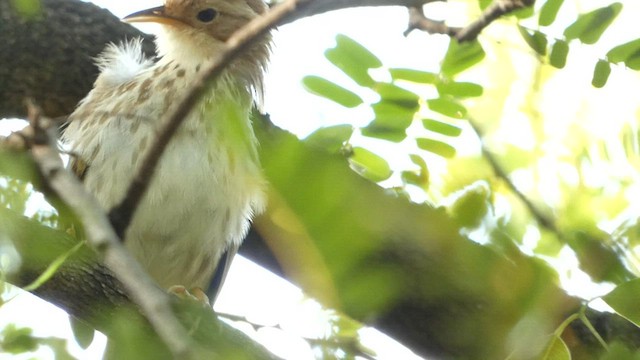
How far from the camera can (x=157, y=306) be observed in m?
1.15

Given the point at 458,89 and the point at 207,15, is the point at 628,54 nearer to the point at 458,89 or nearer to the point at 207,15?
the point at 458,89

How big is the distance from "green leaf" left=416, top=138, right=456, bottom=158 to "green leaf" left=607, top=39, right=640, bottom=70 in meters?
0.45

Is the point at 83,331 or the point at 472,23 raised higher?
the point at 472,23

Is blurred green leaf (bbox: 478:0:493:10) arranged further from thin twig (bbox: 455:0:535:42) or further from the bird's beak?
the bird's beak

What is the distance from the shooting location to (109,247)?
1291mm

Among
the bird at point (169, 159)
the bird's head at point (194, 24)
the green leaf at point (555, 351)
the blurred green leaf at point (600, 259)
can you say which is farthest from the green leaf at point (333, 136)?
the bird's head at point (194, 24)

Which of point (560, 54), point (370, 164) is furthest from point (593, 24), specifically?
point (370, 164)

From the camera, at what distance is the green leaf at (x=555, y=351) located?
1.56 meters

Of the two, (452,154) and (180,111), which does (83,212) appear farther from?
(452,154)

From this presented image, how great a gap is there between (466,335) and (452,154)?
18.5 inches

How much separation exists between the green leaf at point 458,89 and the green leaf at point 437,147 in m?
0.13

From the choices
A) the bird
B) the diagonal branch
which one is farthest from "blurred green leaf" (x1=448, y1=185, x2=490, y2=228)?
the bird

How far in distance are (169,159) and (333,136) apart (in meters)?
0.89

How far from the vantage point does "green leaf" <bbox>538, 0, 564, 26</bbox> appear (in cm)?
239
